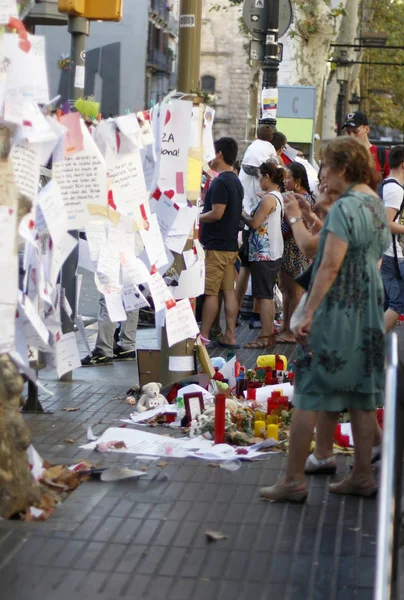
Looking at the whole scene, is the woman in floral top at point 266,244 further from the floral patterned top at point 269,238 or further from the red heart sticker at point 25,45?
the red heart sticker at point 25,45

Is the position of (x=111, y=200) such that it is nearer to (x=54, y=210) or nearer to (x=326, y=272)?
(x=54, y=210)

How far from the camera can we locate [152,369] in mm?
8422

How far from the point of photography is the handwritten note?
5.76m

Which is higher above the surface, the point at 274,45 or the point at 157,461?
the point at 274,45

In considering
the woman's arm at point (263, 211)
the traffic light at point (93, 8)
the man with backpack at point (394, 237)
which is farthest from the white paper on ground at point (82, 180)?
the woman's arm at point (263, 211)

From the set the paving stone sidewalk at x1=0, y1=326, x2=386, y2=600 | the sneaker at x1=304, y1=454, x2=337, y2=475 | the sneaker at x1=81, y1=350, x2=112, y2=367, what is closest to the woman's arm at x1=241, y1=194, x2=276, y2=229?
the sneaker at x1=81, y1=350, x2=112, y2=367

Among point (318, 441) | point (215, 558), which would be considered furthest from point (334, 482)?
point (215, 558)

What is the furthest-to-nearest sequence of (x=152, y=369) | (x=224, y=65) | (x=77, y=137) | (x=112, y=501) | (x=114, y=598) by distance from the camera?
(x=224, y=65)
(x=152, y=369)
(x=77, y=137)
(x=112, y=501)
(x=114, y=598)

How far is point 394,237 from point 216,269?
2.05 m

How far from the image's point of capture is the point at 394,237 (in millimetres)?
9242

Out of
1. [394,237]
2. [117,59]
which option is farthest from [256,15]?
[117,59]

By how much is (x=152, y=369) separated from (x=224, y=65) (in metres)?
58.5

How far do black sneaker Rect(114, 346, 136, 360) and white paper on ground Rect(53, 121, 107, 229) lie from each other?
382 cm

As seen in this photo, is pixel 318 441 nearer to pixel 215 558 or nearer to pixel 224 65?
pixel 215 558
